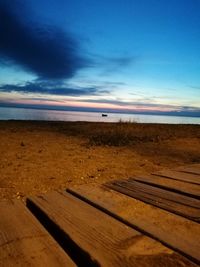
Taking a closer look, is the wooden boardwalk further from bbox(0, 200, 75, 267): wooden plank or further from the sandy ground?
the sandy ground

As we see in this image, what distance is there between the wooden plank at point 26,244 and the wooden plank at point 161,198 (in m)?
0.76

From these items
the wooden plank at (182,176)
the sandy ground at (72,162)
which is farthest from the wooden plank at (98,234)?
the sandy ground at (72,162)

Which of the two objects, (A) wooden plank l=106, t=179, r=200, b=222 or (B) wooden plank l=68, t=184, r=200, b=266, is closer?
(B) wooden plank l=68, t=184, r=200, b=266

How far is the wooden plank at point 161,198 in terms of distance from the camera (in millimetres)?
1616

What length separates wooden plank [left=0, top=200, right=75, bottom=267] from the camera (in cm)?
101

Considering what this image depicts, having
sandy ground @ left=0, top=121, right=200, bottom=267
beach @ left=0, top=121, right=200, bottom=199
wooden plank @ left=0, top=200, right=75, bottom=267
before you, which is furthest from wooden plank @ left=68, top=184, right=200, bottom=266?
sandy ground @ left=0, top=121, right=200, bottom=267

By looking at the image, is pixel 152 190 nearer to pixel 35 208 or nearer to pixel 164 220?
pixel 164 220

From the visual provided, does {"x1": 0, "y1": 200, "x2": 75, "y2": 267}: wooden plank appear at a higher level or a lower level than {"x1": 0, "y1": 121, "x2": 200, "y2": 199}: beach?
higher

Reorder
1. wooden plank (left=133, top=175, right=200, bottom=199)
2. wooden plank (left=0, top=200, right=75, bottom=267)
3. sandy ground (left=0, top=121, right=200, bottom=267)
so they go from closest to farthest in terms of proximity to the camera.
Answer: wooden plank (left=0, top=200, right=75, bottom=267)
wooden plank (left=133, top=175, right=200, bottom=199)
sandy ground (left=0, top=121, right=200, bottom=267)

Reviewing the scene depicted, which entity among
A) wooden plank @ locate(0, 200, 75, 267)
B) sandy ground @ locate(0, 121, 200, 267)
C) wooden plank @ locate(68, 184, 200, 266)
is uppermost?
wooden plank @ locate(68, 184, 200, 266)

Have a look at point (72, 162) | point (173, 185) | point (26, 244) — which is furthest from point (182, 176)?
point (72, 162)

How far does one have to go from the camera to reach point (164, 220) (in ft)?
4.77

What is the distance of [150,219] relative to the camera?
1.47 meters

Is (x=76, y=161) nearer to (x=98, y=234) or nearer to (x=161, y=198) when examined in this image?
(x=161, y=198)
